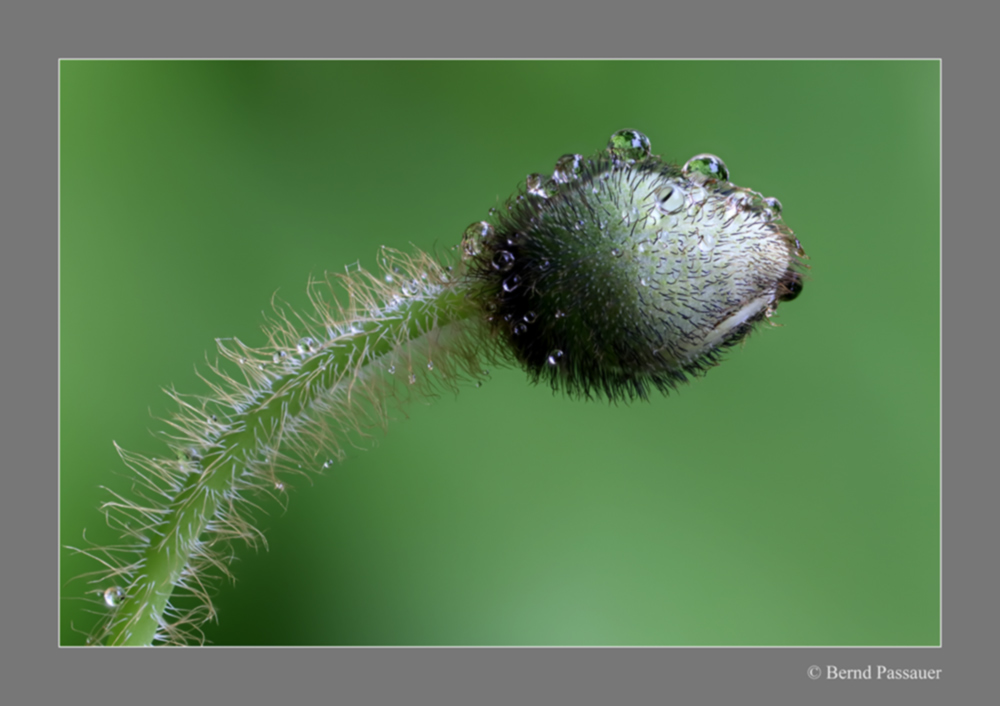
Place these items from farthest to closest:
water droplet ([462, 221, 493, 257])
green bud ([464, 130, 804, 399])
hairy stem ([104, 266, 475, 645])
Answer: hairy stem ([104, 266, 475, 645]) → water droplet ([462, 221, 493, 257]) → green bud ([464, 130, 804, 399])

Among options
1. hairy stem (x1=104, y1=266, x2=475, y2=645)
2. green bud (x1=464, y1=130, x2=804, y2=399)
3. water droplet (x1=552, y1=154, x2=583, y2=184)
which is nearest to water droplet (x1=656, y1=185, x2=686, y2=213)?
green bud (x1=464, y1=130, x2=804, y2=399)

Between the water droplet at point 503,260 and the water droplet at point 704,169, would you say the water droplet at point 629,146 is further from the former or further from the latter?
the water droplet at point 503,260

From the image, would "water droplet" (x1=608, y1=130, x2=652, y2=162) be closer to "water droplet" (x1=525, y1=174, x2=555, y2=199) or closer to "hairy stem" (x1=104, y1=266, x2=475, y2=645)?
"water droplet" (x1=525, y1=174, x2=555, y2=199)

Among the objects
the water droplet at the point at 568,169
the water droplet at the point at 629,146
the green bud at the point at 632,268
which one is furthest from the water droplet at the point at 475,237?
the water droplet at the point at 629,146

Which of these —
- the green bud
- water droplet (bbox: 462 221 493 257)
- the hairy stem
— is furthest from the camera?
the hairy stem

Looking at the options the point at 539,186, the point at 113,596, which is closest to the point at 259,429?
the point at 113,596
